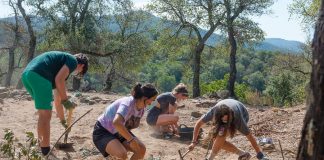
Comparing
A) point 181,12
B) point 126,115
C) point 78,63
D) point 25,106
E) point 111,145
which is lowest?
point 25,106

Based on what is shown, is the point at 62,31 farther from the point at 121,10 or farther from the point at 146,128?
the point at 146,128

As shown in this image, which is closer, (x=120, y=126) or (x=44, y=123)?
(x=120, y=126)

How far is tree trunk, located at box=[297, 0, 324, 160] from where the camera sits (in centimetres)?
208

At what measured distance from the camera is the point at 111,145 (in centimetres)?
427

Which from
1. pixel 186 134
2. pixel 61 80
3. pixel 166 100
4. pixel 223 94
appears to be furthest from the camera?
pixel 223 94

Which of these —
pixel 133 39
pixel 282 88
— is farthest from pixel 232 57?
pixel 282 88

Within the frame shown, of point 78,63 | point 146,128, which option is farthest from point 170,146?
point 78,63

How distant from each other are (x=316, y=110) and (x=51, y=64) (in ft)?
10.6

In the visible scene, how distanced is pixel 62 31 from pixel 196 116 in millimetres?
14501

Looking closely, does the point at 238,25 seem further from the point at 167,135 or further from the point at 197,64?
the point at 167,135

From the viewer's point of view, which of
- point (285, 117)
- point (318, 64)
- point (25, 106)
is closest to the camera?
point (318, 64)

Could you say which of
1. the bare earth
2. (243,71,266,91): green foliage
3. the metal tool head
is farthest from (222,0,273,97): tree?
(243,71,266,91): green foliage

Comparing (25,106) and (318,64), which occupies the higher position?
(318,64)

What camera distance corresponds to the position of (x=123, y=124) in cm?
407
